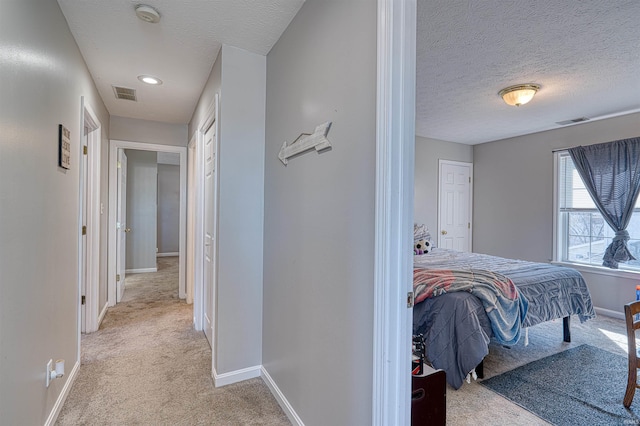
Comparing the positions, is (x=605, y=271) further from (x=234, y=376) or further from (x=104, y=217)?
(x=104, y=217)

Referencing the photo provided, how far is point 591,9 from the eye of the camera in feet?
6.04

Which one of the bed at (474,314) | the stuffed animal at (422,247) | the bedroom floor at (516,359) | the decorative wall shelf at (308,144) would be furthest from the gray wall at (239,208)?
the stuffed animal at (422,247)

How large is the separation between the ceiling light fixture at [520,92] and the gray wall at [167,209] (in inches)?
304

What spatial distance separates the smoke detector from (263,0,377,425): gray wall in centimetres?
73

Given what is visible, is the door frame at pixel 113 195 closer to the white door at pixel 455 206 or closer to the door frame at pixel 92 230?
the door frame at pixel 92 230

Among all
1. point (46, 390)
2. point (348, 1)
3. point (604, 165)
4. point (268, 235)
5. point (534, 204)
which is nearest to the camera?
point (348, 1)

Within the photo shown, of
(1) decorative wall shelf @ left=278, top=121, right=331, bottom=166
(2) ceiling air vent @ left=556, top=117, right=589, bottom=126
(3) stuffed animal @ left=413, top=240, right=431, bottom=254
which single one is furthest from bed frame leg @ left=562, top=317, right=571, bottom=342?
(1) decorative wall shelf @ left=278, top=121, right=331, bottom=166

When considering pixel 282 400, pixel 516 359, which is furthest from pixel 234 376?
pixel 516 359

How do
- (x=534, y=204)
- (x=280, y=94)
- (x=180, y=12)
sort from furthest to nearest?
(x=534, y=204) → (x=280, y=94) → (x=180, y=12)

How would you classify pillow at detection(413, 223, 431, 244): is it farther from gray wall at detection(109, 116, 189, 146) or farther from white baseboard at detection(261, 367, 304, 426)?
gray wall at detection(109, 116, 189, 146)

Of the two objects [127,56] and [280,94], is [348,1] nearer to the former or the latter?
[280,94]

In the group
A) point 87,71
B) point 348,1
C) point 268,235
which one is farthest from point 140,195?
point 348,1

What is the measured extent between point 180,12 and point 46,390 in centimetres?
221

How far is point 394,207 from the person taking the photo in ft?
3.70
